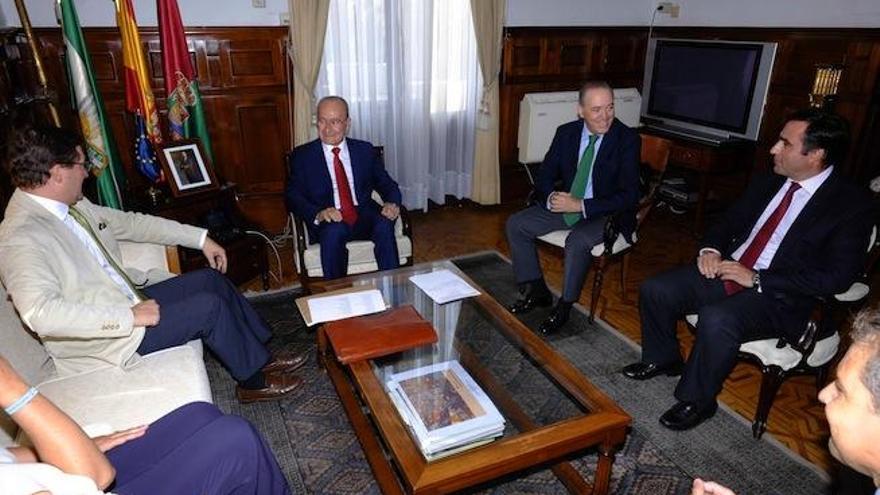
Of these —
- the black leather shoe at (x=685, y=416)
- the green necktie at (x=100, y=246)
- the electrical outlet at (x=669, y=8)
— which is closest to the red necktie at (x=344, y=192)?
the green necktie at (x=100, y=246)

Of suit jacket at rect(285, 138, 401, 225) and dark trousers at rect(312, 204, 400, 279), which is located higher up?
suit jacket at rect(285, 138, 401, 225)

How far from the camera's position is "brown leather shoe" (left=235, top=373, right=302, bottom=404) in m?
2.24

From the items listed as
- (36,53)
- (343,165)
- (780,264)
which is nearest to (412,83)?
(343,165)

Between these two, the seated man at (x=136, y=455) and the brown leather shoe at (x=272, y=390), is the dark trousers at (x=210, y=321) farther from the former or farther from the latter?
the seated man at (x=136, y=455)

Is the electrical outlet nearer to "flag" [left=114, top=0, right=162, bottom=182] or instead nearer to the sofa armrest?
"flag" [left=114, top=0, right=162, bottom=182]

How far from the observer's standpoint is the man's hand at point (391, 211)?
2.87 metres

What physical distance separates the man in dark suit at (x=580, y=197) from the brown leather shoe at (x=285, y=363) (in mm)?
1200

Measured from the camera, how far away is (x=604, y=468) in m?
1.64

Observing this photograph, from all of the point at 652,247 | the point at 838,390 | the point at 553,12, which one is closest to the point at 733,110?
the point at 652,247

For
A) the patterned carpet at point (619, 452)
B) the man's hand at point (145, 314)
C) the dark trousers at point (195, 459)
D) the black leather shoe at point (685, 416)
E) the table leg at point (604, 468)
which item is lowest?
the patterned carpet at point (619, 452)

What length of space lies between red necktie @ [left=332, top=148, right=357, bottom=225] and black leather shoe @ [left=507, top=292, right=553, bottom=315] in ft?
3.32

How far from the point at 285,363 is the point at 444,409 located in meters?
1.03

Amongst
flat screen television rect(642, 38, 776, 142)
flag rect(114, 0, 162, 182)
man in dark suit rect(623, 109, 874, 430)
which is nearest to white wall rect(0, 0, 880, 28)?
flat screen television rect(642, 38, 776, 142)

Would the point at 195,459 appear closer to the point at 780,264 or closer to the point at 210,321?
the point at 210,321
